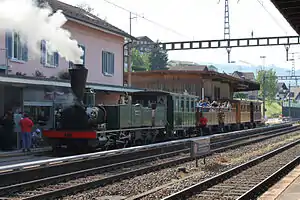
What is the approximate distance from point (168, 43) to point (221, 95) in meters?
9.74

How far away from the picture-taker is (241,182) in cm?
1142

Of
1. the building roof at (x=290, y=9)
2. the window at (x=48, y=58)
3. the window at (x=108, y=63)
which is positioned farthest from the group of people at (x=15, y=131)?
the window at (x=108, y=63)

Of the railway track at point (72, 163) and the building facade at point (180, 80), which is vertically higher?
the building facade at point (180, 80)

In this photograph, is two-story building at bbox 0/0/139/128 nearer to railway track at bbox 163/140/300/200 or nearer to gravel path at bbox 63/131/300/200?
gravel path at bbox 63/131/300/200

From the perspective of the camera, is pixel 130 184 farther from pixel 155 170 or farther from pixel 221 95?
pixel 221 95

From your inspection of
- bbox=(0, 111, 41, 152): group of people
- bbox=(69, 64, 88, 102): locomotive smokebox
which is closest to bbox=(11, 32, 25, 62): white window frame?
bbox=(0, 111, 41, 152): group of people

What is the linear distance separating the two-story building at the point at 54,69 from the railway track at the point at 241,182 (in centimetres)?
668

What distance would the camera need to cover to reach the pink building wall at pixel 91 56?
20.9m

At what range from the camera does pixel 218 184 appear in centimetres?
1117

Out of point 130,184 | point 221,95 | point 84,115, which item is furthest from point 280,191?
point 221,95

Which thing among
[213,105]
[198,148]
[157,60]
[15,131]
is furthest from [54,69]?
[157,60]

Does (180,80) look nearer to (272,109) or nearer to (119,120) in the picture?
(119,120)

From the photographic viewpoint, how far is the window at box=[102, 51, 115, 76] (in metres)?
28.2

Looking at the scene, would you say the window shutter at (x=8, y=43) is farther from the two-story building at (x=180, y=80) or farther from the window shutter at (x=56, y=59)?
the two-story building at (x=180, y=80)
